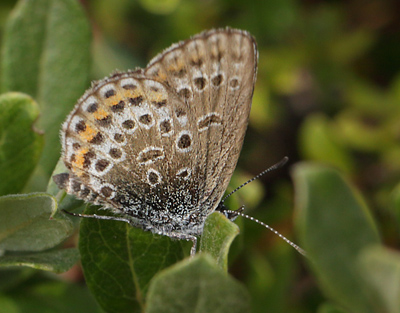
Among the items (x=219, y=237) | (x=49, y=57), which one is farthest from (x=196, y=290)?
(x=49, y=57)

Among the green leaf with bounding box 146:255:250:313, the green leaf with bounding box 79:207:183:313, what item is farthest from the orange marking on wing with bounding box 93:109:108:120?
the green leaf with bounding box 146:255:250:313

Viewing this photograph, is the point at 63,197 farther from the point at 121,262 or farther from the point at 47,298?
the point at 47,298

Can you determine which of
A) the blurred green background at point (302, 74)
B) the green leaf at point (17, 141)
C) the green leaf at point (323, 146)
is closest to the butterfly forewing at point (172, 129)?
the green leaf at point (17, 141)

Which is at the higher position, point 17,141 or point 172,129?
point 172,129

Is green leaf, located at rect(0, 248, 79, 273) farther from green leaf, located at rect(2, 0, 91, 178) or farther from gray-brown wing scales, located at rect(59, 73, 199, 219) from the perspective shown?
green leaf, located at rect(2, 0, 91, 178)

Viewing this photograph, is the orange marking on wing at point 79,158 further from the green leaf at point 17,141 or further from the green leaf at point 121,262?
the green leaf at point 121,262
